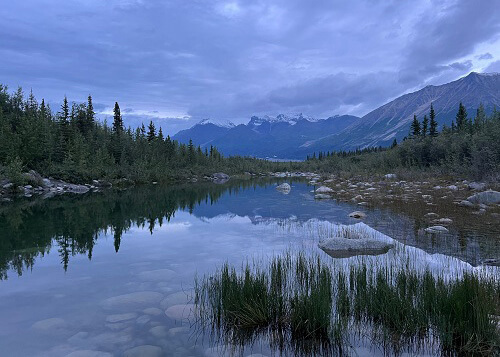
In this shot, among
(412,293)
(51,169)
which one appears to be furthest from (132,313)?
(51,169)

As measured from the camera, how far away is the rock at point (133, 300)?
7031mm

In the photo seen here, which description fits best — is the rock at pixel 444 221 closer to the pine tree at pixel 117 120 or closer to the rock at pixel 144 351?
the rock at pixel 144 351

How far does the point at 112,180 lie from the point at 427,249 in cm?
4722

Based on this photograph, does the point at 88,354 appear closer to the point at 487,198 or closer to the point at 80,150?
the point at 487,198

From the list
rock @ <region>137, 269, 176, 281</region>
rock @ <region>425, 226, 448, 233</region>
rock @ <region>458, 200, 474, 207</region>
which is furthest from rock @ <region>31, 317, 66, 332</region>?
rock @ <region>458, 200, 474, 207</region>

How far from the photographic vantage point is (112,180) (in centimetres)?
4984

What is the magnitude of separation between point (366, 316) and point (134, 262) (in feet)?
24.2

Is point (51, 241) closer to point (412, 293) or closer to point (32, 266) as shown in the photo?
point (32, 266)

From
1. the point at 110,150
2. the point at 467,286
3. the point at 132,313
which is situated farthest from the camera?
the point at 110,150

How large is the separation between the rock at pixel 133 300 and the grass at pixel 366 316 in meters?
1.32

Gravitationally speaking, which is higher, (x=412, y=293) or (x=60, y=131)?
(x=60, y=131)

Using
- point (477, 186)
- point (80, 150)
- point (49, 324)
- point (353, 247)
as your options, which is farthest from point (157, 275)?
point (80, 150)

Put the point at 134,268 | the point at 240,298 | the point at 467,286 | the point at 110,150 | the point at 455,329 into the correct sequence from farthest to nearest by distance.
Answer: the point at 110,150
the point at 134,268
the point at 240,298
the point at 467,286
the point at 455,329

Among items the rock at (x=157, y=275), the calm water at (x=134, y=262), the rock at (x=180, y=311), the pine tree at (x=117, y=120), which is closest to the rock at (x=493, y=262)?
the calm water at (x=134, y=262)
